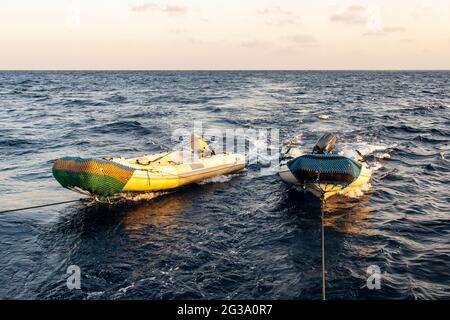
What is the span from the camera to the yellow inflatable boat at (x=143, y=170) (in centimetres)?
1370

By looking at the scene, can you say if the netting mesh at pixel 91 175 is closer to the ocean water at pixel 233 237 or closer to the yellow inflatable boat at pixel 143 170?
the yellow inflatable boat at pixel 143 170

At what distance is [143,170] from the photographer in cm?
1537

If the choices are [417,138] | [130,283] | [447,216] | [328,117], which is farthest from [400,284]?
[328,117]

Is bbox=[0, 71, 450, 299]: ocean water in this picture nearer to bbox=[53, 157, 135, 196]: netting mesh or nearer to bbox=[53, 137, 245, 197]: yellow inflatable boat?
bbox=[53, 137, 245, 197]: yellow inflatable boat

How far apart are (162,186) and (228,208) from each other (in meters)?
3.14

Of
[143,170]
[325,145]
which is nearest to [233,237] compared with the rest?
[143,170]

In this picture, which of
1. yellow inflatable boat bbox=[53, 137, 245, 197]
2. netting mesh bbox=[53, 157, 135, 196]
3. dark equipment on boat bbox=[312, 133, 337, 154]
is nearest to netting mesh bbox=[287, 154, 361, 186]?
dark equipment on boat bbox=[312, 133, 337, 154]

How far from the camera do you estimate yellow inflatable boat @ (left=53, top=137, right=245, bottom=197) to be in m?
13.7

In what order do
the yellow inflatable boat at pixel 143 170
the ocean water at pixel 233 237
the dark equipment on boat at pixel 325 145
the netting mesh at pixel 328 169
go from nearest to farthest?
the ocean water at pixel 233 237
the netting mesh at pixel 328 169
the yellow inflatable boat at pixel 143 170
the dark equipment on boat at pixel 325 145

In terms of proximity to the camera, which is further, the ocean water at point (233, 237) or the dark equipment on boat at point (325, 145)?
the dark equipment on boat at point (325, 145)

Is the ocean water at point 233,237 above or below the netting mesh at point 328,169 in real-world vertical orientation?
below

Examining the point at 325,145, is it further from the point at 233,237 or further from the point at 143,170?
the point at 143,170

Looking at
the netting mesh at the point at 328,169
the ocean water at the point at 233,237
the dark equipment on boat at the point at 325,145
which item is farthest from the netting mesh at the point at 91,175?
the dark equipment on boat at the point at 325,145
